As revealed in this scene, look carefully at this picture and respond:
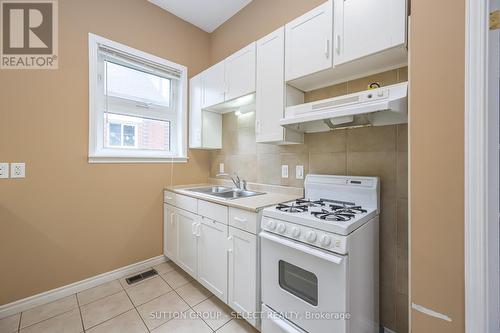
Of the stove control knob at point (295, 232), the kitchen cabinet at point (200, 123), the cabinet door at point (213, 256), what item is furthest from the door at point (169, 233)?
the stove control knob at point (295, 232)

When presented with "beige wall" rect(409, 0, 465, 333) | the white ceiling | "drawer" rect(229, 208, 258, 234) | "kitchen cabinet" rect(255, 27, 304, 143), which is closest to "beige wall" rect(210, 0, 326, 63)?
the white ceiling

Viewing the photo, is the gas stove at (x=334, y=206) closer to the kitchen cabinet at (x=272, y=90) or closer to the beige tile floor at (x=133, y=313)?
the kitchen cabinet at (x=272, y=90)

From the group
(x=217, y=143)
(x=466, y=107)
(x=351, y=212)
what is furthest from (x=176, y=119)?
(x=466, y=107)

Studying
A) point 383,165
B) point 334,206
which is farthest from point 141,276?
point 383,165

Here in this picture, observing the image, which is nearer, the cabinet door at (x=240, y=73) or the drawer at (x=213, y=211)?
the drawer at (x=213, y=211)

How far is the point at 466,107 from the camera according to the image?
788 mm

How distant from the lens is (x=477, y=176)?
30.1 inches

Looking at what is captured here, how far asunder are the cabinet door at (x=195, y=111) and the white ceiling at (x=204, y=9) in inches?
30.6

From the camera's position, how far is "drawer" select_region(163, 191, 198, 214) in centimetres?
196

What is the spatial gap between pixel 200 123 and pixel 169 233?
4.50ft

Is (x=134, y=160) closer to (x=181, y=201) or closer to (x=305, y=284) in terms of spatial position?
(x=181, y=201)

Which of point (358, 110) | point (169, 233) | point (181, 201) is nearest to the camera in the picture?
point (358, 110)

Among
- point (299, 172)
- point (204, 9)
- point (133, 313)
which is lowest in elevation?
point (133, 313)

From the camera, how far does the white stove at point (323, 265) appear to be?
1.02 meters
